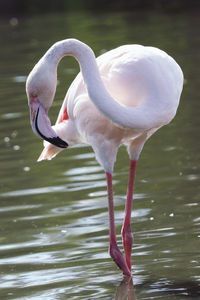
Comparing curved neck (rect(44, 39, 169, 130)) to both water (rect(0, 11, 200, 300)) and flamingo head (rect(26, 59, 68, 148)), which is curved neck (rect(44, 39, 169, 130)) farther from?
water (rect(0, 11, 200, 300))

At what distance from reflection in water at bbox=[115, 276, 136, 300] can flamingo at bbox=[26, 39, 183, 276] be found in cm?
6

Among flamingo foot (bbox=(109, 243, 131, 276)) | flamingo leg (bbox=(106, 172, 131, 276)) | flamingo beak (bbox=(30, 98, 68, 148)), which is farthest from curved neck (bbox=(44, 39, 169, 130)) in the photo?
flamingo foot (bbox=(109, 243, 131, 276))

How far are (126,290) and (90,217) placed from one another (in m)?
1.39

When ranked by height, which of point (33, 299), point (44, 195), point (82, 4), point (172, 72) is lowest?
point (82, 4)

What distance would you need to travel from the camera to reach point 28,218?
6.36m

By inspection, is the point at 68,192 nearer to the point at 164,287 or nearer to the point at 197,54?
the point at 164,287

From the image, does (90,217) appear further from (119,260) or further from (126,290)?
(126,290)

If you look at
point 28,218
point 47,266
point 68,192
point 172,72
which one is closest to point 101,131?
point 172,72

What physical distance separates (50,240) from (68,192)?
1.24 m

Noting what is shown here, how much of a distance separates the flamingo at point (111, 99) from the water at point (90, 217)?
0.25 metres

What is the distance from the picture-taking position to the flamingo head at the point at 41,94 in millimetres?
4520

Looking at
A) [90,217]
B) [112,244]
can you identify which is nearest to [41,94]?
[112,244]

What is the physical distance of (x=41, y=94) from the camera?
461 centimetres

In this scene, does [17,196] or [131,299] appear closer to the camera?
[131,299]
